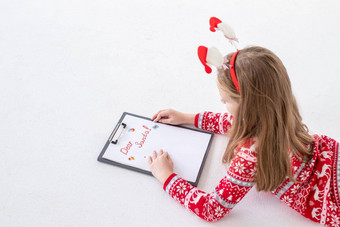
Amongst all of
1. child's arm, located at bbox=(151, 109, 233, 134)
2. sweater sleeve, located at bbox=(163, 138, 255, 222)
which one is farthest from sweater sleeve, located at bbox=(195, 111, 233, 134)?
sweater sleeve, located at bbox=(163, 138, 255, 222)

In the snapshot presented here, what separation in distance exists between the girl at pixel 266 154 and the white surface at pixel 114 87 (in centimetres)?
6

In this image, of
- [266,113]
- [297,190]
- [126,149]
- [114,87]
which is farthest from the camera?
[114,87]

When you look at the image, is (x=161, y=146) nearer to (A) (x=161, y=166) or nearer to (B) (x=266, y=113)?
(A) (x=161, y=166)

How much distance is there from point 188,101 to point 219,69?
47 centimetres

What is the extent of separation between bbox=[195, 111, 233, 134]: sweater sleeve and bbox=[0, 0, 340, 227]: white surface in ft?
0.25

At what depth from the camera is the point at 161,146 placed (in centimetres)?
112

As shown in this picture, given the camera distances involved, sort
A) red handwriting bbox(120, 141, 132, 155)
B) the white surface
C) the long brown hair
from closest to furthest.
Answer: the long brown hair
the white surface
red handwriting bbox(120, 141, 132, 155)

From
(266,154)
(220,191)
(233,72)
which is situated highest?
(233,72)

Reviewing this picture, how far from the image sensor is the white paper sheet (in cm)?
107

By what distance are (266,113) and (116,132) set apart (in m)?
0.54

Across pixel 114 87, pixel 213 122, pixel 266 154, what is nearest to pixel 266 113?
pixel 266 154

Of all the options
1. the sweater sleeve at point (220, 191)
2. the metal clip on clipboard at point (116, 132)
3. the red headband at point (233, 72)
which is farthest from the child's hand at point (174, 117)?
the red headband at point (233, 72)

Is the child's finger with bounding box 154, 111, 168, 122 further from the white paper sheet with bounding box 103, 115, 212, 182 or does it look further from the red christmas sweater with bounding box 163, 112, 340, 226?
the red christmas sweater with bounding box 163, 112, 340, 226

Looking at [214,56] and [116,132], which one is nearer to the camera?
[214,56]
